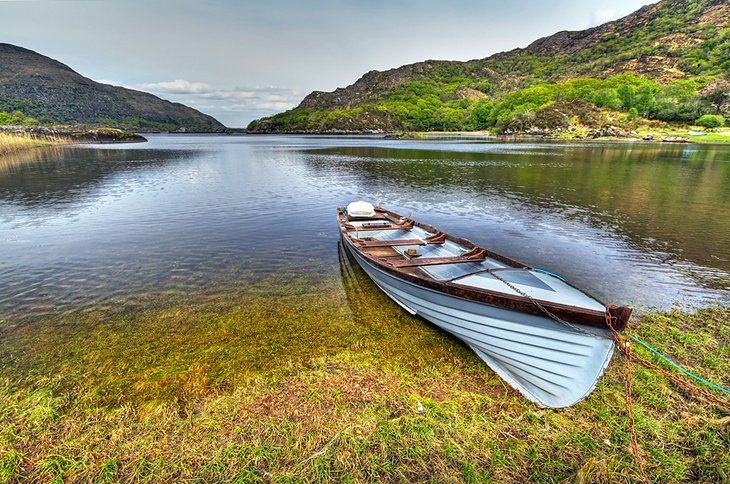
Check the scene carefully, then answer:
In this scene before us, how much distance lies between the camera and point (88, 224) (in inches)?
727

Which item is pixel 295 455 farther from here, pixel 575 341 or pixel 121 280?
pixel 121 280

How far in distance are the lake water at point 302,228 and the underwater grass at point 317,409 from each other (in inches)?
96.8

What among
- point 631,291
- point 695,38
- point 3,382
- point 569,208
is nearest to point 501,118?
point 695,38

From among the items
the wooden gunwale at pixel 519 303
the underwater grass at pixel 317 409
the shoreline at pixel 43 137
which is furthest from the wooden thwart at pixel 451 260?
the shoreline at pixel 43 137

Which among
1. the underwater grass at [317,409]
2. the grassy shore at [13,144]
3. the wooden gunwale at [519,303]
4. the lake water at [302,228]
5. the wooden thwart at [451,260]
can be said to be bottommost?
the underwater grass at [317,409]

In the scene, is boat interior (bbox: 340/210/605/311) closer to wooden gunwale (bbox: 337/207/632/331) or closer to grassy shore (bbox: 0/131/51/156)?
wooden gunwale (bbox: 337/207/632/331)

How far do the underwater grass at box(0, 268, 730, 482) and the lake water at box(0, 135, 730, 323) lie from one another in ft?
8.07

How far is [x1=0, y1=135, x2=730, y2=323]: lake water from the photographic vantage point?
442 inches

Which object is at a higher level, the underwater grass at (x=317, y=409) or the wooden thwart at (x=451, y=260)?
the wooden thwart at (x=451, y=260)

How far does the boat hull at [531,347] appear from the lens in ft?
17.3

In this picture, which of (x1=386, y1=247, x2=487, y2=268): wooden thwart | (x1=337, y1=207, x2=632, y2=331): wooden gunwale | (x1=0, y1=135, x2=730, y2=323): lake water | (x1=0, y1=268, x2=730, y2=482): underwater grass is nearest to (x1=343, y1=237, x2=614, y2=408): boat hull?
(x1=337, y1=207, x2=632, y2=331): wooden gunwale

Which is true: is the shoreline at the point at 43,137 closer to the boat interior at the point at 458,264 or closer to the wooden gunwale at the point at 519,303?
the boat interior at the point at 458,264

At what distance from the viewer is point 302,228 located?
61.5ft

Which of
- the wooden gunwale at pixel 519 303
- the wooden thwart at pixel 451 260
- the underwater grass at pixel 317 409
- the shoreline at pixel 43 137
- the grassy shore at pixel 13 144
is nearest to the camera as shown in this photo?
the underwater grass at pixel 317 409
